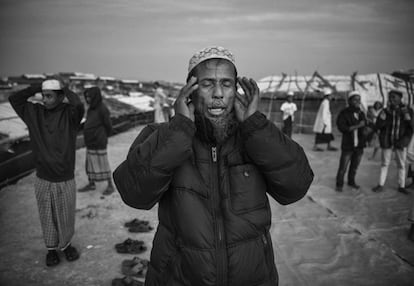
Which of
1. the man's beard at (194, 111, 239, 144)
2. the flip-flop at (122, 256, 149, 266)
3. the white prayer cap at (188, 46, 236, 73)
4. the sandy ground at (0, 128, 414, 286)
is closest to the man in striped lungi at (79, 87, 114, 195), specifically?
the sandy ground at (0, 128, 414, 286)

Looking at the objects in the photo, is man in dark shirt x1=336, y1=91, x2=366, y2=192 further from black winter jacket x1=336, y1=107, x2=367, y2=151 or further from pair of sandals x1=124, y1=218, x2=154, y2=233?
pair of sandals x1=124, y1=218, x2=154, y2=233

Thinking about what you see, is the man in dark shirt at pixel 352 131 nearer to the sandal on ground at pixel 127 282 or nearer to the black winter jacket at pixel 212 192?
the sandal on ground at pixel 127 282

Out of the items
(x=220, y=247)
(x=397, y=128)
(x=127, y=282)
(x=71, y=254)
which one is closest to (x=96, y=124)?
(x=71, y=254)

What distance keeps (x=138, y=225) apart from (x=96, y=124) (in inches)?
86.4

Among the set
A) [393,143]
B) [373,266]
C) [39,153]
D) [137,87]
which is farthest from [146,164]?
[137,87]

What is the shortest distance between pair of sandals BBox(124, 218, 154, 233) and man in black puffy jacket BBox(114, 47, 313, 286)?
2692 mm

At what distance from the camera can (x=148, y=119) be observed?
17219 millimetres

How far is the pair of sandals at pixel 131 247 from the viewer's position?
3.57m

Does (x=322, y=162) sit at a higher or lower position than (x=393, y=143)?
lower

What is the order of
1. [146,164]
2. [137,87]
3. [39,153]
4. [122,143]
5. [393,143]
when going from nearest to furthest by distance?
1. [146,164]
2. [39,153]
3. [393,143]
4. [122,143]
5. [137,87]

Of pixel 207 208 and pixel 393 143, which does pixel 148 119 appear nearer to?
pixel 393 143

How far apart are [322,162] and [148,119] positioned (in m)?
11.5

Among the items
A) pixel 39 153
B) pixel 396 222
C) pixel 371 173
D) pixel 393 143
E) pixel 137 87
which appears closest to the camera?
pixel 39 153

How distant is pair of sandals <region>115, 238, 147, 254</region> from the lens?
357cm
